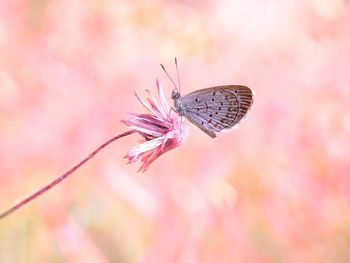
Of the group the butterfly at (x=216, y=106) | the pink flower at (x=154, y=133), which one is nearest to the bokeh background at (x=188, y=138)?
the butterfly at (x=216, y=106)

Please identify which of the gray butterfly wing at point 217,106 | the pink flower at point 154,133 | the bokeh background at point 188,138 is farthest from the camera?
the bokeh background at point 188,138

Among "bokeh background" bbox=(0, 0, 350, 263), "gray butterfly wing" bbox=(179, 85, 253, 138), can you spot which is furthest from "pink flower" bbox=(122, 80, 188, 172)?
"bokeh background" bbox=(0, 0, 350, 263)

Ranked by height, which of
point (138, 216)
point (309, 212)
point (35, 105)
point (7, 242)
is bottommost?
point (309, 212)

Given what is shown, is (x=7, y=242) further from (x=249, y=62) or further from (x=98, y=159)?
(x=249, y=62)

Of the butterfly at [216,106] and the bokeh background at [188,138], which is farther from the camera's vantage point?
the bokeh background at [188,138]

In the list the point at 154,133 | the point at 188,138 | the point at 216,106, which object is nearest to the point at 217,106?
the point at 216,106

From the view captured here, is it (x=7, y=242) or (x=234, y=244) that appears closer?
(x=7, y=242)

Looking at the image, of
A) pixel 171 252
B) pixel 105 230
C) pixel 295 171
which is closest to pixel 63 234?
pixel 105 230

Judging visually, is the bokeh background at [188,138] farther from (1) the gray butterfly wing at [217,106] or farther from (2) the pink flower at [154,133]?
(2) the pink flower at [154,133]
